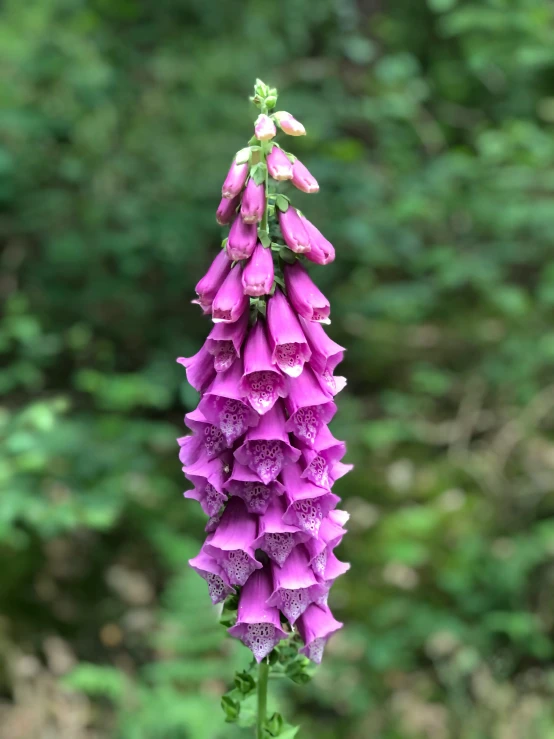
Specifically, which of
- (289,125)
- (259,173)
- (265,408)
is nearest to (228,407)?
(265,408)

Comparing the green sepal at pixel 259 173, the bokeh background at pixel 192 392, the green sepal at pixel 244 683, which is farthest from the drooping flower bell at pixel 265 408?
the bokeh background at pixel 192 392

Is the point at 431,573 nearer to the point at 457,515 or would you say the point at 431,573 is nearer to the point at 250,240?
the point at 457,515

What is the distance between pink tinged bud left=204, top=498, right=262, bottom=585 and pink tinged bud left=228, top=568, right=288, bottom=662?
0.16ft

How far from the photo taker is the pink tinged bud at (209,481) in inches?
59.8

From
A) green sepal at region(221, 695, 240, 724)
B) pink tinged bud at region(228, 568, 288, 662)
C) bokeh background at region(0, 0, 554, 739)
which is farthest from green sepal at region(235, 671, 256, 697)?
bokeh background at region(0, 0, 554, 739)

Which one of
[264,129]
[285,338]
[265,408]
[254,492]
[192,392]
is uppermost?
[192,392]

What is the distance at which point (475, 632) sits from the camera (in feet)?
13.9

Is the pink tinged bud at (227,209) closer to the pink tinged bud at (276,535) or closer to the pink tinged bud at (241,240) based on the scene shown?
the pink tinged bud at (241,240)

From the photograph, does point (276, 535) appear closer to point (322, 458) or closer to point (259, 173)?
point (322, 458)

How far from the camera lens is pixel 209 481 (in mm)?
1506

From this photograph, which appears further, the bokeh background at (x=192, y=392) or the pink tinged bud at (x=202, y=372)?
the bokeh background at (x=192, y=392)

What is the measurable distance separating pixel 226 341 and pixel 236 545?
0.45m

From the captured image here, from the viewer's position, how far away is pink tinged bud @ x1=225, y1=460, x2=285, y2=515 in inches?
59.7

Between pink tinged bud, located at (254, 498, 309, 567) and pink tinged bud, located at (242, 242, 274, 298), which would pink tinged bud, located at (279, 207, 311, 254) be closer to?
pink tinged bud, located at (242, 242, 274, 298)
